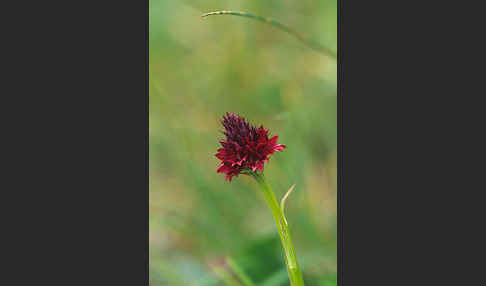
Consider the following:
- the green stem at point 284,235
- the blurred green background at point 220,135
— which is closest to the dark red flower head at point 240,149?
the green stem at point 284,235

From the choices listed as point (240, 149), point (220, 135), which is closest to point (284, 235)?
point (240, 149)

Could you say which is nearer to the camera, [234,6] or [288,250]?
[288,250]

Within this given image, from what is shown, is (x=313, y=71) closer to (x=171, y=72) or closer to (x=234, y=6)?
(x=234, y=6)

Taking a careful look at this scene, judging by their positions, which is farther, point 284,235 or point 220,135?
point 220,135

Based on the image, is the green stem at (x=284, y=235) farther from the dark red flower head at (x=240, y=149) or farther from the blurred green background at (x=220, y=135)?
the blurred green background at (x=220, y=135)

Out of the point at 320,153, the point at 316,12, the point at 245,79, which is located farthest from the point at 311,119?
the point at 316,12

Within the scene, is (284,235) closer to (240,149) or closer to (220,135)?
(240,149)
